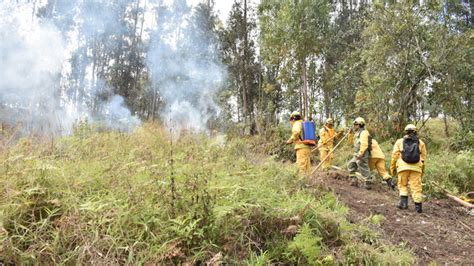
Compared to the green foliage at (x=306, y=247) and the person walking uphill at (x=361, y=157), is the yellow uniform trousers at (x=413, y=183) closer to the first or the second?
the person walking uphill at (x=361, y=157)

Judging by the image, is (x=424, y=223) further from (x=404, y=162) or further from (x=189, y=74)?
(x=189, y=74)

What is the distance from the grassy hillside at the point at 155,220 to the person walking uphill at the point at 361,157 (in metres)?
3.97

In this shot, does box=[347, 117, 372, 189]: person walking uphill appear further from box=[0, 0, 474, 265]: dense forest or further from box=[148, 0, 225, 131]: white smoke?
box=[148, 0, 225, 131]: white smoke

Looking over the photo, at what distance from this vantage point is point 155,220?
304 cm

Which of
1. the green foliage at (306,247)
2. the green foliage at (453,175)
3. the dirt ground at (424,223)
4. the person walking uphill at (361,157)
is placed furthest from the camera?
the green foliage at (453,175)

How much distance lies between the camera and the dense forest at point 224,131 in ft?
10.1

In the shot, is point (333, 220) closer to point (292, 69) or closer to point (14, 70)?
point (292, 69)

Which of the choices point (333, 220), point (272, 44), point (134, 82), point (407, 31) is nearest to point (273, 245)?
point (333, 220)

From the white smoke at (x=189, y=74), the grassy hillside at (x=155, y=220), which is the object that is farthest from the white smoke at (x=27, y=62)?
the grassy hillside at (x=155, y=220)

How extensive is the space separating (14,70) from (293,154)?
41.5ft

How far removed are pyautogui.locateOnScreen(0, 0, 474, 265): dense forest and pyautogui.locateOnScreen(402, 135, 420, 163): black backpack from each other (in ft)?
3.34

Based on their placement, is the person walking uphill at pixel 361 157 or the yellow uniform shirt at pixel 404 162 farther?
the person walking uphill at pixel 361 157

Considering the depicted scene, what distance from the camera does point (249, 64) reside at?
18.7 meters

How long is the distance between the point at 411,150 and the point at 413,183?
0.62m
